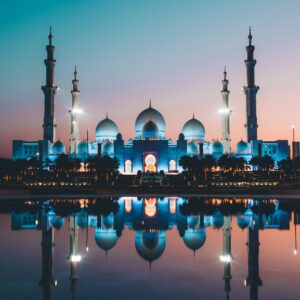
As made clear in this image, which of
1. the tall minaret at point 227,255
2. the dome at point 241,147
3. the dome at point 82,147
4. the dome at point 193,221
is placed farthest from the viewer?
the dome at point 82,147

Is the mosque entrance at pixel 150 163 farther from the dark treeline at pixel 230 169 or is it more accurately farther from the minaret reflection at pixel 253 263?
the minaret reflection at pixel 253 263

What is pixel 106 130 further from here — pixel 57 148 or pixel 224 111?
pixel 224 111

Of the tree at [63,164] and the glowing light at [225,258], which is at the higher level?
the tree at [63,164]

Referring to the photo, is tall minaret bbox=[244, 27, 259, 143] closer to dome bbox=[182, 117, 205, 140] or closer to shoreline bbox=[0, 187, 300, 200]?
dome bbox=[182, 117, 205, 140]

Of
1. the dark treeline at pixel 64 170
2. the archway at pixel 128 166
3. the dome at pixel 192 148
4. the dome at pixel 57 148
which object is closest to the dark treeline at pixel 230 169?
the dome at pixel 192 148

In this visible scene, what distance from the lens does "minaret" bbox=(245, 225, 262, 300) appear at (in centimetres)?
797

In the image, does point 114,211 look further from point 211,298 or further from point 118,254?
point 211,298

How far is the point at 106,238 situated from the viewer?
1300 cm

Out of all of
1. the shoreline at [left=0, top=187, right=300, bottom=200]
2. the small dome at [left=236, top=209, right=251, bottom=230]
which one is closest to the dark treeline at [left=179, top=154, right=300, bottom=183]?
the shoreline at [left=0, top=187, right=300, bottom=200]

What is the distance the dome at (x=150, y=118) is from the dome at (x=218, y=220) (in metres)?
50.6

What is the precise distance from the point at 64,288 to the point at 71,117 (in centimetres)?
6014

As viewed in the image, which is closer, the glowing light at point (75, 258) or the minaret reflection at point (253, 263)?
the minaret reflection at point (253, 263)

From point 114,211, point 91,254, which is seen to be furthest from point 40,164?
point 91,254

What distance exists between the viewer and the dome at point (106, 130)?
71.6 metres
